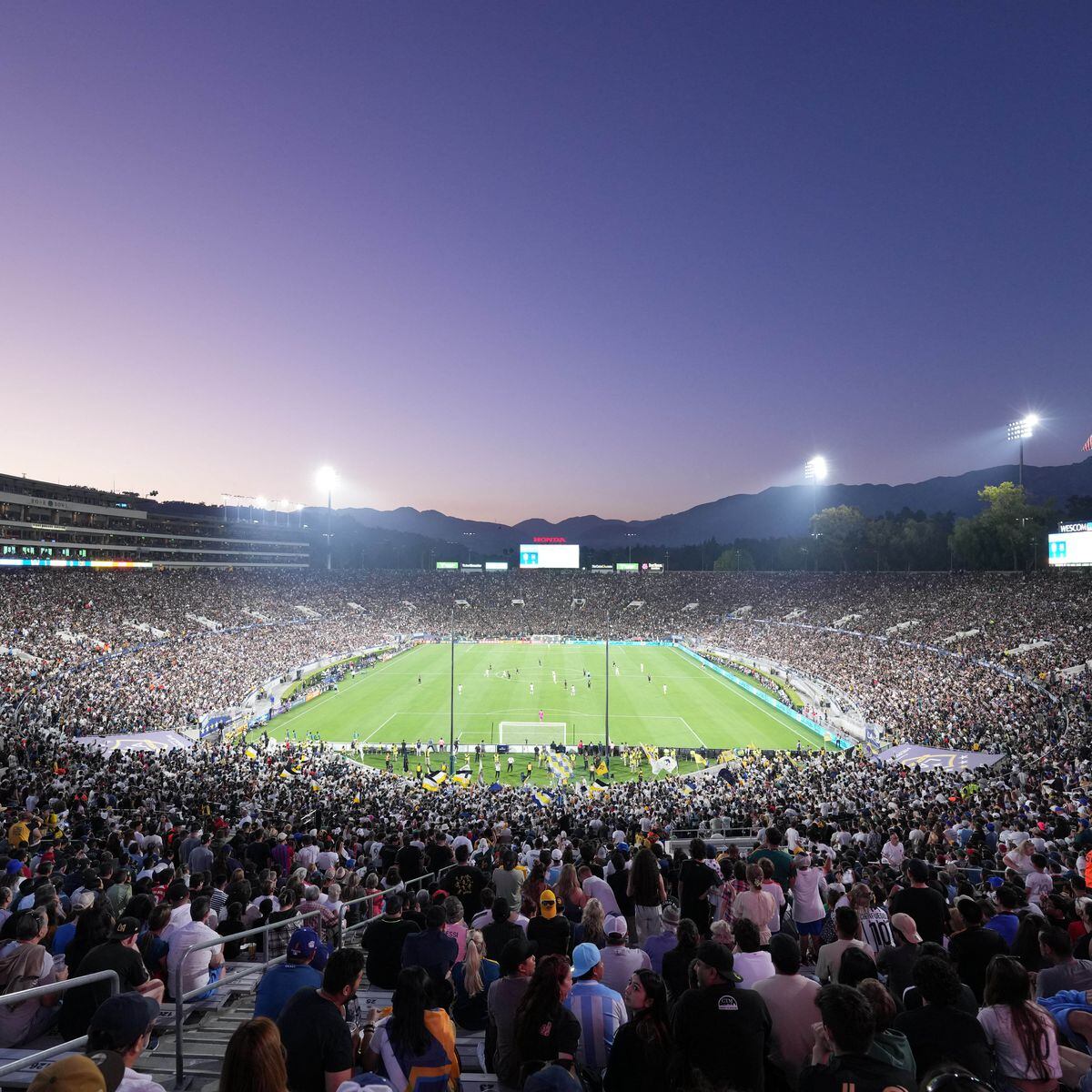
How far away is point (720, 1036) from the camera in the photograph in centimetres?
396

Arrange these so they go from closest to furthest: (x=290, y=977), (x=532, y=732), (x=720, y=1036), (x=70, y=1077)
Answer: (x=70, y=1077) < (x=720, y=1036) < (x=290, y=977) < (x=532, y=732)

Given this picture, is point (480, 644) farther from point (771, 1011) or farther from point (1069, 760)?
point (771, 1011)

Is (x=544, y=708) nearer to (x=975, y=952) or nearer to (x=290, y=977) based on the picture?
(x=975, y=952)

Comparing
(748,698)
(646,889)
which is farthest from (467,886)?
(748,698)

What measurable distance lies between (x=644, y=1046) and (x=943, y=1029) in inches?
70.7

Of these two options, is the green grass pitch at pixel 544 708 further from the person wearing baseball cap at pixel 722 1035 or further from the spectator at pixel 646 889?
the person wearing baseball cap at pixel 722 1035

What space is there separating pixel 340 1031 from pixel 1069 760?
27.2m

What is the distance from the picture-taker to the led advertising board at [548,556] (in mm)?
105750

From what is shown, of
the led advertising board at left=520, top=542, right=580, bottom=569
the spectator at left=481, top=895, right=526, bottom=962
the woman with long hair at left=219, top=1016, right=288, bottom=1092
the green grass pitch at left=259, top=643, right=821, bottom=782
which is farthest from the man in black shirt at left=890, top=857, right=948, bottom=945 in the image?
the led advertising board at left=520, top=542, right=580, bottom=569

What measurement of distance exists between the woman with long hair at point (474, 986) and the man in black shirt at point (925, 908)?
456cm

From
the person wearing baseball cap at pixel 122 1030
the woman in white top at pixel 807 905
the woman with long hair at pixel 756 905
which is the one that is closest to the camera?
the person wearing baseball cap at pixel 122 1030

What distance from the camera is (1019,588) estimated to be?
56.0m

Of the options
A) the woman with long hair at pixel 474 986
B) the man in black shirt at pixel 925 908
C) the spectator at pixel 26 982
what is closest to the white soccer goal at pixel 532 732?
the man in black shirt at pixel 925 908

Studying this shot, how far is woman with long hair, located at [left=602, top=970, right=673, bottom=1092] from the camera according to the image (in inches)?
155
